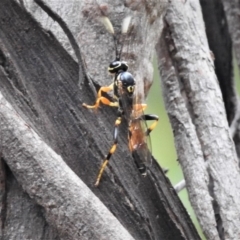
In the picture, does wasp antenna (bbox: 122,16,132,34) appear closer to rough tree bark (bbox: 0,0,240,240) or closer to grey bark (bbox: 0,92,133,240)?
rough tree bark (bbox: 0,0,240,240)

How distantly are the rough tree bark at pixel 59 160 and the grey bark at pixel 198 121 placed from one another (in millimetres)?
160

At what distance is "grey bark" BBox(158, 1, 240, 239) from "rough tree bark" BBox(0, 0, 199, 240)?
160mm

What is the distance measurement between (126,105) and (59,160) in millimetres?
368

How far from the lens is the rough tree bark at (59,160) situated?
3.85 ft

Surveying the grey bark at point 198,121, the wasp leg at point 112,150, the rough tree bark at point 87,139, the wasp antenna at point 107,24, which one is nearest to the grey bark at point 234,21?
the grey bark at point 198,121

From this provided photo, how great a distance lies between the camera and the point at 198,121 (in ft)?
5.58

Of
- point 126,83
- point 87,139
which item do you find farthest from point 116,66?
point 87,139

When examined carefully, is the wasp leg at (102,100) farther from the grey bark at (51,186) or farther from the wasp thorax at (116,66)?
the grey bark at (51,186)

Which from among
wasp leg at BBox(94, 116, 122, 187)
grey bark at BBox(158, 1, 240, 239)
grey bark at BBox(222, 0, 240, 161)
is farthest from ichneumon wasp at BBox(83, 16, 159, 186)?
grey bark at BBox(222, 0, 240, 161)

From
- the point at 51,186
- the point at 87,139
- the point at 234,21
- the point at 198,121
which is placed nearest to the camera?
the point at 51,186

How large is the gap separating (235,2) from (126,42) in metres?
0.74

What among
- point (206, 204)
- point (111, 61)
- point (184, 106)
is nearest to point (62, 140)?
point (111, 61)

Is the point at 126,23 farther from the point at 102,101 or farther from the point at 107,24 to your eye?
the point at 102,101

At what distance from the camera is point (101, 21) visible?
4.85 ft
